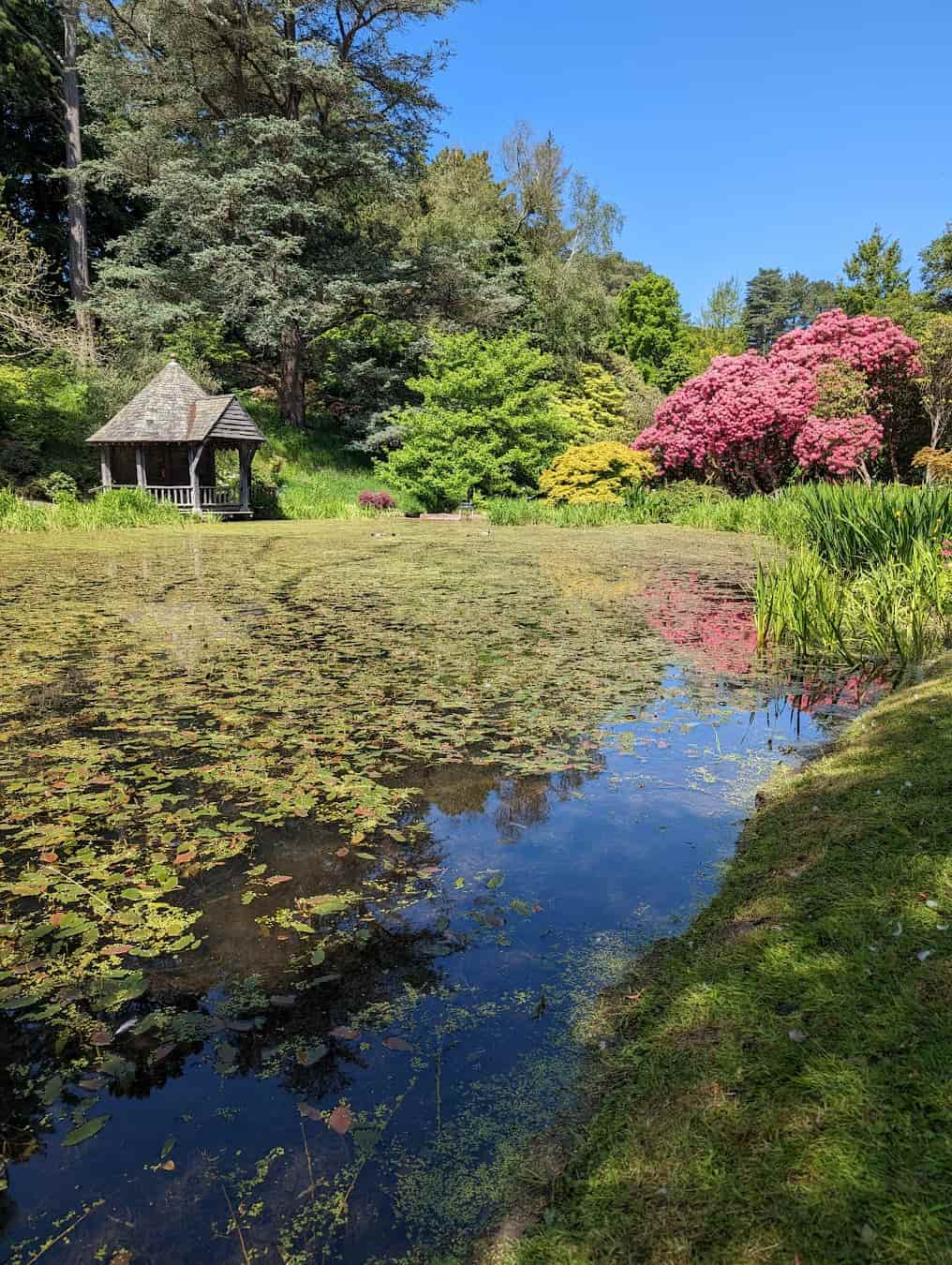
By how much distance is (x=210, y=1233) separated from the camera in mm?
1463

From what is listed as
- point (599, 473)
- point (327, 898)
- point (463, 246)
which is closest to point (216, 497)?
point (599, 473)

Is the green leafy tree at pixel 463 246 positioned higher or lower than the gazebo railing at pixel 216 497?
higher

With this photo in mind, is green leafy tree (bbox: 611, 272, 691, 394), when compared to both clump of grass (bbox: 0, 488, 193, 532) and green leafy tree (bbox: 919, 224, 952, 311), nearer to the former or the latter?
green leafy tree (bbox: 919, 224, 952, 311)

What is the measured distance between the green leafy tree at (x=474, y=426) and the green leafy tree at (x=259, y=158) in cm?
335

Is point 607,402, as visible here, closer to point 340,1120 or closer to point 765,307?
point 340,1120

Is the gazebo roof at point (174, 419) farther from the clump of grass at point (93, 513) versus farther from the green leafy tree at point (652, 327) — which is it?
the green leafy tree at point (652, 327)

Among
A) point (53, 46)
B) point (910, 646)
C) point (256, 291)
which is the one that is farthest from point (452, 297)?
point (910, 646)

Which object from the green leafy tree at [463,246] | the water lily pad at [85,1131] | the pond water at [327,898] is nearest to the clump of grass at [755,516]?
the pond water at [327,898]

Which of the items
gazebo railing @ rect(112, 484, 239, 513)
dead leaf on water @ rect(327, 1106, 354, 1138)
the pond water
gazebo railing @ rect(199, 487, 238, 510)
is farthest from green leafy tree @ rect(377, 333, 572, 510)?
dead leaf on water @ rect(327, 1106, 354, 1138)

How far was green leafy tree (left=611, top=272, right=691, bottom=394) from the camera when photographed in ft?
124

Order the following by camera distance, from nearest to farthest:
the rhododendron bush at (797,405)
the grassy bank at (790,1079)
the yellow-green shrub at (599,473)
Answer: the grassy bank at (790,1079), the rhododendron bush at (797,405), the yellow-green shrub at (599,473)

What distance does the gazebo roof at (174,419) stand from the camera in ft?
59.3

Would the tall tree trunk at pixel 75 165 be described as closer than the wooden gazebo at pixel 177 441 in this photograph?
No

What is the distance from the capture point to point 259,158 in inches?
819
